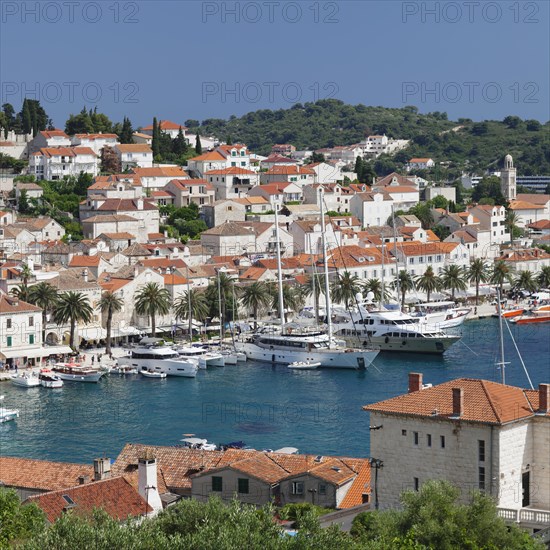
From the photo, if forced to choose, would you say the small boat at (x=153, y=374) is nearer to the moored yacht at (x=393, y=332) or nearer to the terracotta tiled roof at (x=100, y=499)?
the moored yacht at (x=393, y=332)

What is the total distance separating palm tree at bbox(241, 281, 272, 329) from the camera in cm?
7019

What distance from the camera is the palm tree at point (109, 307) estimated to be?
2472 inches

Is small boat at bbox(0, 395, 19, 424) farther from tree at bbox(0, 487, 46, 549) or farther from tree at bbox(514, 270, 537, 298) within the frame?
tree at bbox(514, 270, 537, 298)

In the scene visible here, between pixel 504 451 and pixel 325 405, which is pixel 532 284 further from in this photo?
pixel 504 451

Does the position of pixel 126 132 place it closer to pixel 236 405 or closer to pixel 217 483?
pixel 236 405

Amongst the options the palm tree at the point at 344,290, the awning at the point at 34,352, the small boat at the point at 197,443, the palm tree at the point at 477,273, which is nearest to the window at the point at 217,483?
the small boat at the point at 197,443

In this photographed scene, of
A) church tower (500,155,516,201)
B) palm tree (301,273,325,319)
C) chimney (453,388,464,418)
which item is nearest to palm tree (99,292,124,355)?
palm tree (301,273,325,319)

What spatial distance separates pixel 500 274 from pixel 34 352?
107ft

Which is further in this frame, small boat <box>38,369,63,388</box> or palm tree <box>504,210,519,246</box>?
palm tree <box>504,210,519,246</box>

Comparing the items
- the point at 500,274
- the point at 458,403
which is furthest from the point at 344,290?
the point at 458,403

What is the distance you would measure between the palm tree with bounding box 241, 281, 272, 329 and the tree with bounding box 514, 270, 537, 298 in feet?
63.5

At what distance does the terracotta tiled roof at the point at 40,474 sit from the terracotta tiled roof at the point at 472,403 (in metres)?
7.08

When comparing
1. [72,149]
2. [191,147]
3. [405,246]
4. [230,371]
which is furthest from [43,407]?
[191,147]

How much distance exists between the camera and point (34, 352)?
59.8 metres
